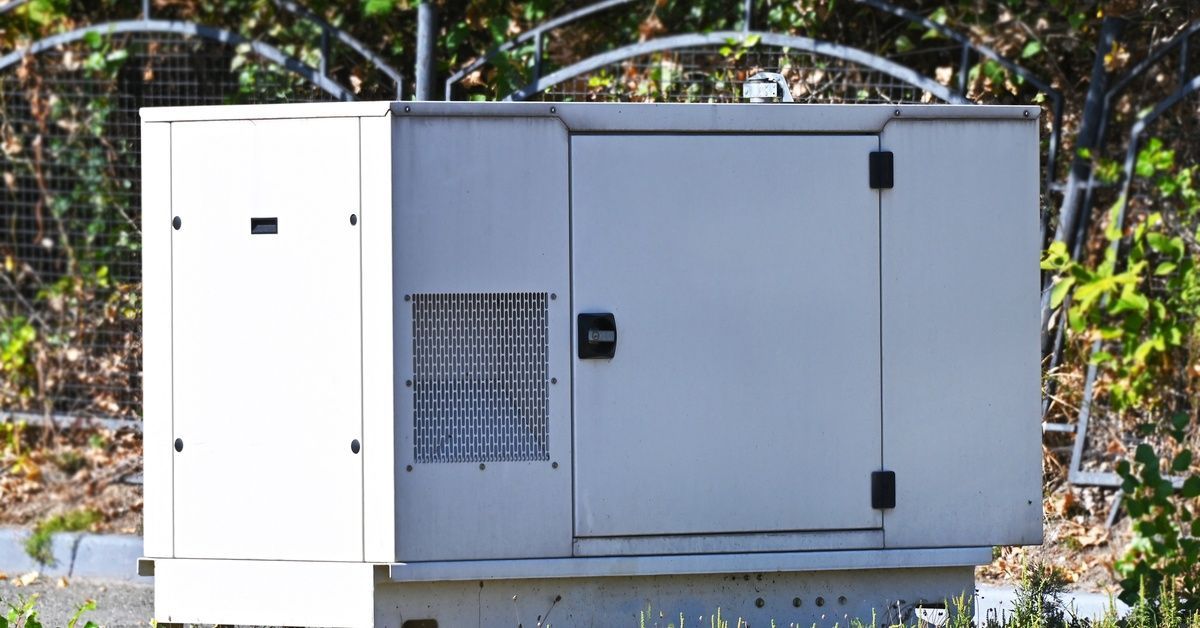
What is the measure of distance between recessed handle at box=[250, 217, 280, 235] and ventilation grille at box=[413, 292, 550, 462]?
0.46 metres

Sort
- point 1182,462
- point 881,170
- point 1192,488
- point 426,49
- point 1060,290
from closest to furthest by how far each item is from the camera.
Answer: point 881,170
point 1192,488
point 1182,462
point 1060,290
point 426,49

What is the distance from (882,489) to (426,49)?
325cm

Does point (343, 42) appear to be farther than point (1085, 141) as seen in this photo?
Yes

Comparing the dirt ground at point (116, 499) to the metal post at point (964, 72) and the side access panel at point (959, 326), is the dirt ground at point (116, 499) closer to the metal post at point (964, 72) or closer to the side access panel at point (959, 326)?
the side access panel at point (959, 326)

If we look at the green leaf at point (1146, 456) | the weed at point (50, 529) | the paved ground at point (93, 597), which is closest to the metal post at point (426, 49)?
the paved ground at point (93, 597)

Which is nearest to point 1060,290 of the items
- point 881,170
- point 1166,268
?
point 1166,268

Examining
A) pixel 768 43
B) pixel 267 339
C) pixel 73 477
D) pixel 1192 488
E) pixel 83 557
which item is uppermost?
pixel 768 43

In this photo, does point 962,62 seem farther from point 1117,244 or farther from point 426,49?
point 426,49

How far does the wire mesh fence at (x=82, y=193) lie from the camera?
22.8 ft

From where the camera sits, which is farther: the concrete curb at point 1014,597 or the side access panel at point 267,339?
the concrete curb at point 1014,597

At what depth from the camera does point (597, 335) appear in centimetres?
372

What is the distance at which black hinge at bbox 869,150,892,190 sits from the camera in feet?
12.5

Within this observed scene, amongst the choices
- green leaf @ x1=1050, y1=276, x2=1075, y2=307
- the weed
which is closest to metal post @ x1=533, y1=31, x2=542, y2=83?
green leaf @ x1=1050, y1=276, x2=1075, y2=307

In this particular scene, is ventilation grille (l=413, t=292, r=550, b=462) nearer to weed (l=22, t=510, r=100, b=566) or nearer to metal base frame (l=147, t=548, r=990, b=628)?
metal base frame (l=147, t=548, r=990, b=628)
